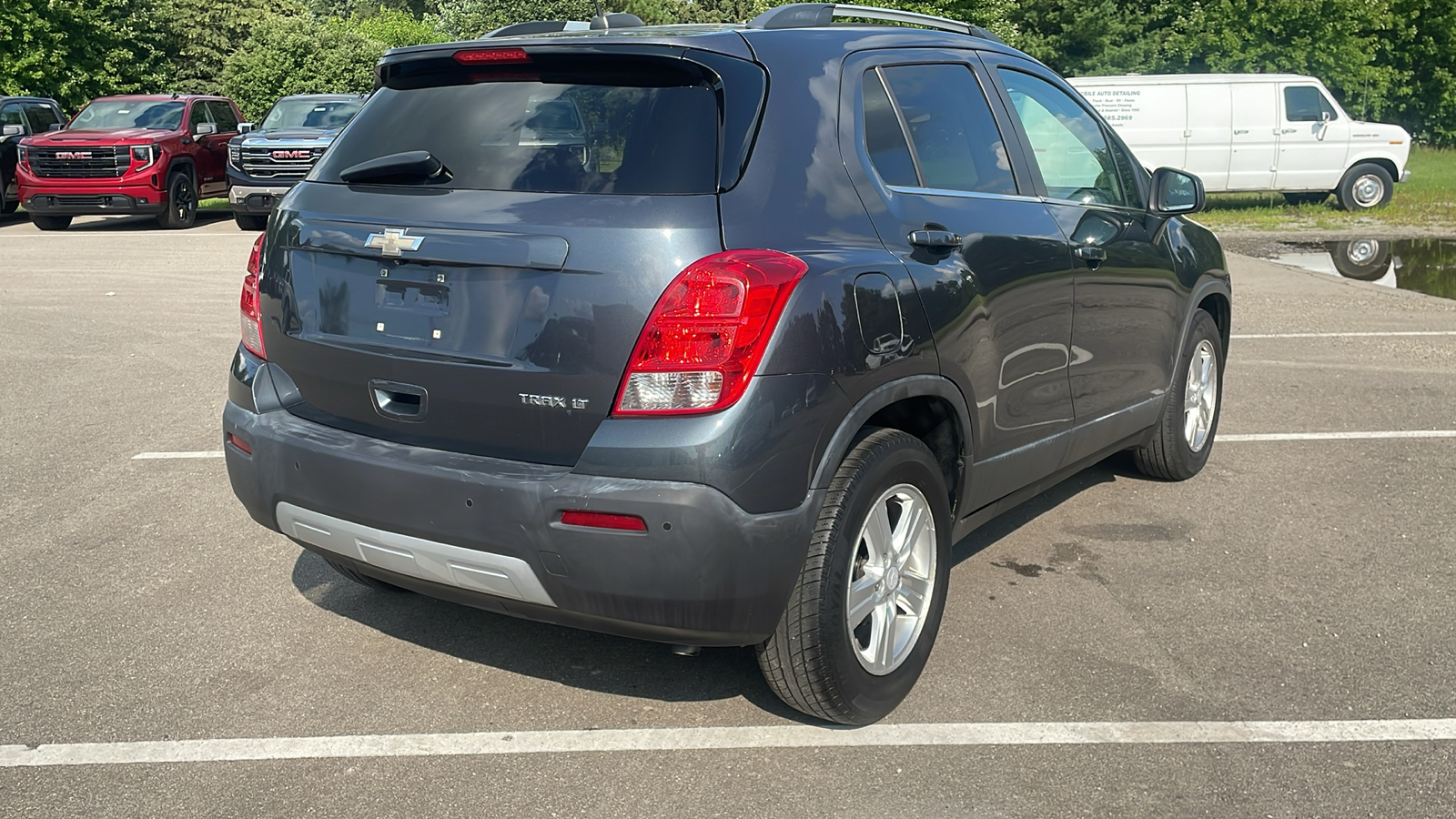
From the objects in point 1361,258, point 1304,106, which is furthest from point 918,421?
point 1304,106

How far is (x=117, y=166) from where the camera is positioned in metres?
19.1

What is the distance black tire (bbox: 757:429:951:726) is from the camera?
3355mm

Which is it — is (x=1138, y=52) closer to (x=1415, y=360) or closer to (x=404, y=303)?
(x=1415, y=360)

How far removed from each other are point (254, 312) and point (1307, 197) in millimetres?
24387

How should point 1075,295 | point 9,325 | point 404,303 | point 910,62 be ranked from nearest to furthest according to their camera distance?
point 404,303, point 910,62, point 1075,295, point 9,325

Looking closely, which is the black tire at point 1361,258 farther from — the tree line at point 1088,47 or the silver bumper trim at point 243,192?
the silver bumper trim at point 243,192

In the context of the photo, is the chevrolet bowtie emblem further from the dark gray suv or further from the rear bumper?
the rear bumper

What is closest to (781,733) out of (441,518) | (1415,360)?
(441,518)

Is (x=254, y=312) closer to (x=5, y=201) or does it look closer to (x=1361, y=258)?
(x=1361, y=258)

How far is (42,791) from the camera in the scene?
129 inches

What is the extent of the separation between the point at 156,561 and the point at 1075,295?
346 centimetres

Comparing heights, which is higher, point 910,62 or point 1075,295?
point 910,62

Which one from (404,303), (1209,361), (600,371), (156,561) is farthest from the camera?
(1209,361)

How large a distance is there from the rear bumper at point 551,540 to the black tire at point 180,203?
17829 mm
